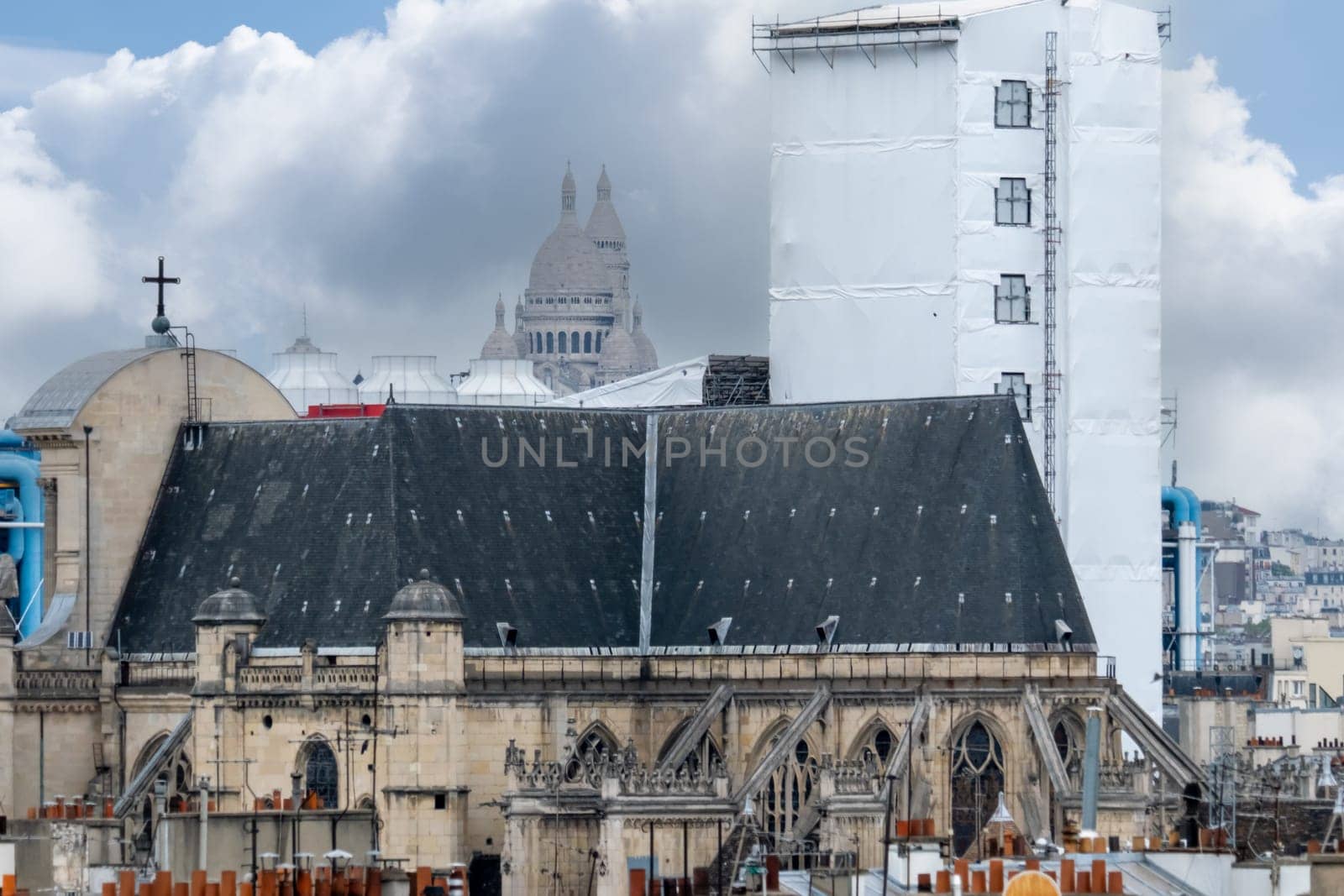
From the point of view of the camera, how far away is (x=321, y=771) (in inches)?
4437

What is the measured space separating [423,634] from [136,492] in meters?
13.6

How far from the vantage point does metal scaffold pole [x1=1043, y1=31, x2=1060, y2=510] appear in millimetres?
130250

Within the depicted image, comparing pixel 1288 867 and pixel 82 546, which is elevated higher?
pixel 82 546

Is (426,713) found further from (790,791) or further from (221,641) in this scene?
(790,791)

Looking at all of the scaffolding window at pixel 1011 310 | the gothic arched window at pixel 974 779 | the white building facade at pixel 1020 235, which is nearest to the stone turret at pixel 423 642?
the gothic arched window at pixel 974 779

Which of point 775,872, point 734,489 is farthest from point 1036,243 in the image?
point 775,872

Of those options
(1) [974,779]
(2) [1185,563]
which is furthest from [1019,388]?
(2) [1185,563]

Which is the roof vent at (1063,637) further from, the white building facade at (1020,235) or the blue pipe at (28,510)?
the blue pipe at (28,510)

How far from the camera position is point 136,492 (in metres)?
121

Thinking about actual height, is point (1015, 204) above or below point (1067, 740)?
above

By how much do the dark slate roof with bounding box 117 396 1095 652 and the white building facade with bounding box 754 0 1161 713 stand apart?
37.6 ft

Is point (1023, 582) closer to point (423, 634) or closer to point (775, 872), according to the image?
point (423, 634)

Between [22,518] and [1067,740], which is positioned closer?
[1067,740]

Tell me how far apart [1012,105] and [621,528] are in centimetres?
2024
